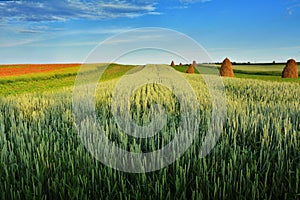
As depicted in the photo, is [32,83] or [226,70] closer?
[32,83]

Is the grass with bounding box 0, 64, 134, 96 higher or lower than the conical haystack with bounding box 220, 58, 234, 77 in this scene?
lower

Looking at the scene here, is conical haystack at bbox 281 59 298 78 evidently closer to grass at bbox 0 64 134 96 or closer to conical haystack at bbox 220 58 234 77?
conical haystack at bbox 220 58 234 77

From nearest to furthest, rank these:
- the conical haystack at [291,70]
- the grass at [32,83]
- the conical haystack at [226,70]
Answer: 1. the grass at [32,83]
2. the conical haystack at [291,70]
3. the conical haystack at [226,70]

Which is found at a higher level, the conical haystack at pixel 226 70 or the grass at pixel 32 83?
the conical haystack at pixel 226 70

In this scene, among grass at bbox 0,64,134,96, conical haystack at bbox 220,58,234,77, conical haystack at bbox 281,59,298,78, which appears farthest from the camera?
conical haystack at bbox 220,58,234,77

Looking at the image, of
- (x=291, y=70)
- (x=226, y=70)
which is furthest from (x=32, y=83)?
(x=291, y=70)

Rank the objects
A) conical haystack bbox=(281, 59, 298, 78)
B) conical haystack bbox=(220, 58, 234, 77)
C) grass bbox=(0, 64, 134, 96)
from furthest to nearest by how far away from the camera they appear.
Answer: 1. conical haystack bbox=(220, 58, 234, 77)
2. conical haystack bbox=(281, 59, 298, 78)
3. grass bbox=(0, 64, 134, 96)

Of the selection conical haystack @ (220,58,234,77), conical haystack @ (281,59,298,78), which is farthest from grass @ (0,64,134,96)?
conical haystack @ (281,59,298,78)

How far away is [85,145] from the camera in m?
2.82

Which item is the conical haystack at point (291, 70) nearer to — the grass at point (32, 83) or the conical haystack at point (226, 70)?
the conical haystack at point (226, 70)

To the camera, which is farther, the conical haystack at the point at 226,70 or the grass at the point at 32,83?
the conical haystack at the point at 226,70

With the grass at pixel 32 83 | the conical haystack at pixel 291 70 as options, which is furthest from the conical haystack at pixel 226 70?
the grass at pixel 32 83

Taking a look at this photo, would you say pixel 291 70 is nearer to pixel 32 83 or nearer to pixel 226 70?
pixel 226 70

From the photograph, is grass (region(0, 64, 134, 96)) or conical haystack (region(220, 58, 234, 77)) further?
conical haystack (region(220, 58, 234, 77))
